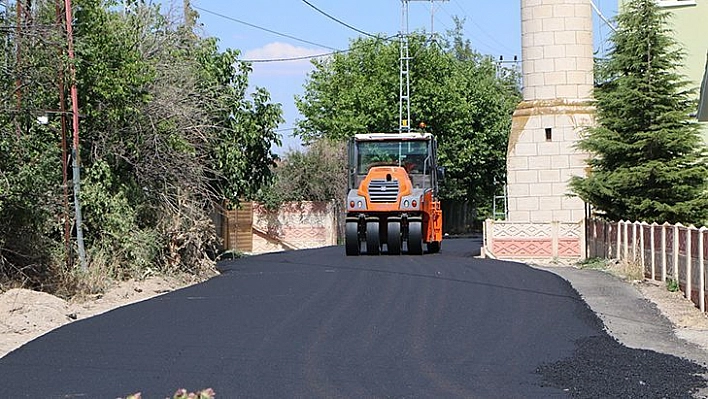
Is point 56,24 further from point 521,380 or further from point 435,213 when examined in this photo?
point 435,213

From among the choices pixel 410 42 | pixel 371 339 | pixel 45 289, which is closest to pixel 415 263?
pixel 45 289

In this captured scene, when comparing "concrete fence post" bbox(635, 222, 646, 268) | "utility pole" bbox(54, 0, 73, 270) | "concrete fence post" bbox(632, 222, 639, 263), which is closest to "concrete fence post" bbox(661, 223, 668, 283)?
"concrete fence post" bbox(635, 222, 646, 268)

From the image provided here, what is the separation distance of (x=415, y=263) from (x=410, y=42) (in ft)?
122

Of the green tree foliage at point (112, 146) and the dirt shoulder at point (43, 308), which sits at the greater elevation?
the green tree foliage at point (112, 146)

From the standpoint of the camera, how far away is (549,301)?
1791 centimetres

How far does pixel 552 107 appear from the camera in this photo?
33594 mm

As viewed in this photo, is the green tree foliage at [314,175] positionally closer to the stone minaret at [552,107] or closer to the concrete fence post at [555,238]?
the stone minaret at [552,107]

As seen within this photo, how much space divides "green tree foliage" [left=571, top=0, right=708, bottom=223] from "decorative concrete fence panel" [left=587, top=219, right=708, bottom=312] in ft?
3.99

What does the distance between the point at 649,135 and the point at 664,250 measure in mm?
6994

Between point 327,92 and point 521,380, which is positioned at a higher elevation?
point 327,92

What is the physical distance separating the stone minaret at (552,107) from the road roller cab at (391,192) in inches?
161

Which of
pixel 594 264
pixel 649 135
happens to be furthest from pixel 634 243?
pixel 649 135

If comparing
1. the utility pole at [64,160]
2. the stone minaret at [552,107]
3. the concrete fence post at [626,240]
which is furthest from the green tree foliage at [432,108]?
the utility pole at [64,160]

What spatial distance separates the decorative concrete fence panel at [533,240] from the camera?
30.9 m
